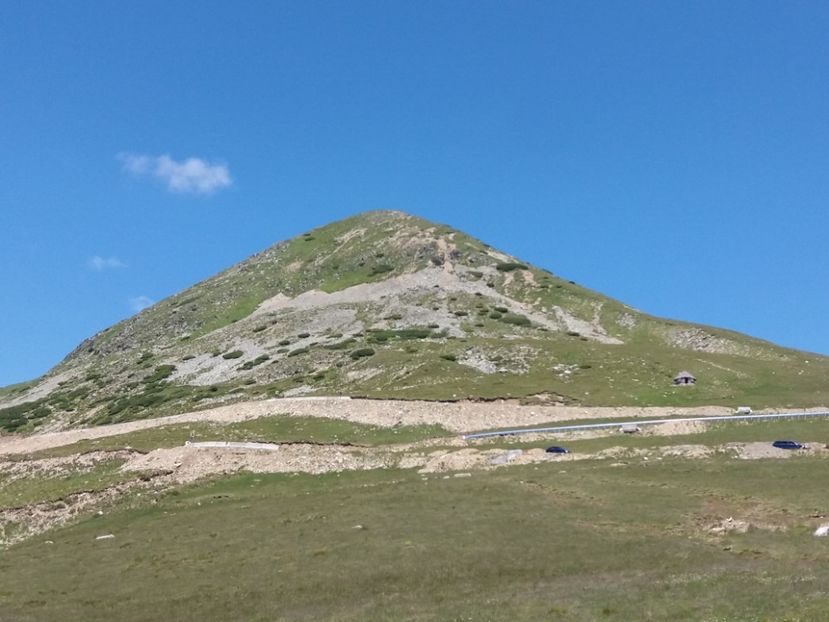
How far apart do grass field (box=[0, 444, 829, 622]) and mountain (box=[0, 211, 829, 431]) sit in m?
37.8

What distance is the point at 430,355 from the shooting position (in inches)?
4670

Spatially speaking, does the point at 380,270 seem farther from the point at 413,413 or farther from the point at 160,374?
the point at 413,413

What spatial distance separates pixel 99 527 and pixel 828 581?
1953 inches

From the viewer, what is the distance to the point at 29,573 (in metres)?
44.4

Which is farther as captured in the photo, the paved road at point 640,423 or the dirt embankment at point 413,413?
the dirt embankment at point 413,413

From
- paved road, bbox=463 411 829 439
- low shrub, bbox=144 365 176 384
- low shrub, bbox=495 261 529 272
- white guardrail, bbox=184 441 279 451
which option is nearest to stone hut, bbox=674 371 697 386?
paved road, bbox=463 411 829 439

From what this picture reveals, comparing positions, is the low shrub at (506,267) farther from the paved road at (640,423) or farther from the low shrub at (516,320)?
the paved road at (640,423)

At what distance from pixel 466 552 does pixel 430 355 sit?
78.7 meters

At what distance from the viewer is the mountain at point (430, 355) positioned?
98.9m

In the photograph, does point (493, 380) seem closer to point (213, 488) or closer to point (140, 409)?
point (213, 488)

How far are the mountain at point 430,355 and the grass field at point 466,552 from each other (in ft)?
124

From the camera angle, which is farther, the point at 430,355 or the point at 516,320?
the point at 516,320

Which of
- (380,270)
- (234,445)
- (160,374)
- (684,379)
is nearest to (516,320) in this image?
(380,270)

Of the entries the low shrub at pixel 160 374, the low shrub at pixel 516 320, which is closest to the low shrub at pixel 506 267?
the low shrub at pixel 516 320
